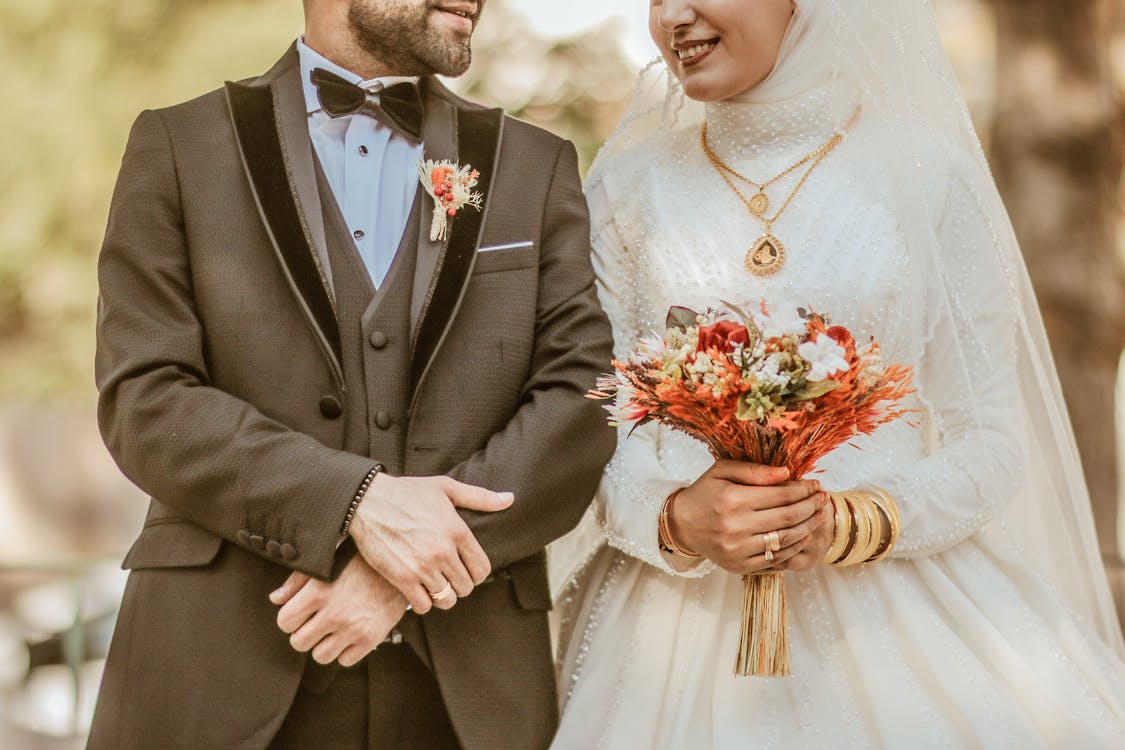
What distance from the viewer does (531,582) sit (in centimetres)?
282

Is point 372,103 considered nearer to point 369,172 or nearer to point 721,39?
point 369,172

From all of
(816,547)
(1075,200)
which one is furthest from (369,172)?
(1075,200)

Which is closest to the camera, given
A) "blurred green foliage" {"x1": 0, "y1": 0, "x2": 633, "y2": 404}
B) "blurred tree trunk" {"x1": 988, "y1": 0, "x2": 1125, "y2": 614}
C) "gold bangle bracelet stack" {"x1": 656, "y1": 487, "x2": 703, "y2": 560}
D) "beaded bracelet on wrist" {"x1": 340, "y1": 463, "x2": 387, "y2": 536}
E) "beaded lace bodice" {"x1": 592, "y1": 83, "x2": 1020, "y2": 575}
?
"beaded bracelet on wrist" {"x1": 340, "y1": 463, "x2": 387, "y2": 536}

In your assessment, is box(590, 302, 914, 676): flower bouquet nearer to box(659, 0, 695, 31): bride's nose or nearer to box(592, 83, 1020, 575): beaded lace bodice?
box(592, 83, 1020, 575): beaded lace bodice

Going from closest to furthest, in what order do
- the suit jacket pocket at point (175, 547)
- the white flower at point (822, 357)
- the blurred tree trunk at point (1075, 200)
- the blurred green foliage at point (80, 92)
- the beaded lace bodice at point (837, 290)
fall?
the white flower at point (822, 357) → the suit jacket pocket at point (175, 547) → the beaded lace bodice at point (837, 290) → the blurred tree trunk at point (1075, 200) → the blurred green foliage at point (80, 92)

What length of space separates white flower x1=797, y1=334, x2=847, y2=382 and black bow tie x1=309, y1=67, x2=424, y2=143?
3.44 ft

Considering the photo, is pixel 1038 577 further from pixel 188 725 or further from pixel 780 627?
pixel 188 725

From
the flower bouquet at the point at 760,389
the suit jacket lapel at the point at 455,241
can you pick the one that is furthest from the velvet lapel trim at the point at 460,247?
the flower bouquet at the point at 760,389

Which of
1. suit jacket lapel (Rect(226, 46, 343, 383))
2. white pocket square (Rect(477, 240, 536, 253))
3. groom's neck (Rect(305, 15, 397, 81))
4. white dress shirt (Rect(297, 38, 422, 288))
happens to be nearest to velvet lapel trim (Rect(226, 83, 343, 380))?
suit jacket lapel (Rect(226, 46, 343, 383))

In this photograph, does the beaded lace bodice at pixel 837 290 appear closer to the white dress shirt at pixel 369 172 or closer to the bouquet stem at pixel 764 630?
the bouquet stem at pixel 764 630

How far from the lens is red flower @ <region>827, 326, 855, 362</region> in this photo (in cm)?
247

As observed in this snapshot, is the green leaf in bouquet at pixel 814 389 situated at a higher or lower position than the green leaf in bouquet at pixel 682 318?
lower

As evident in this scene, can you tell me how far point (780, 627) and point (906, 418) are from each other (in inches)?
27.2

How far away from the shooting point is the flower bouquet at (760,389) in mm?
2424
